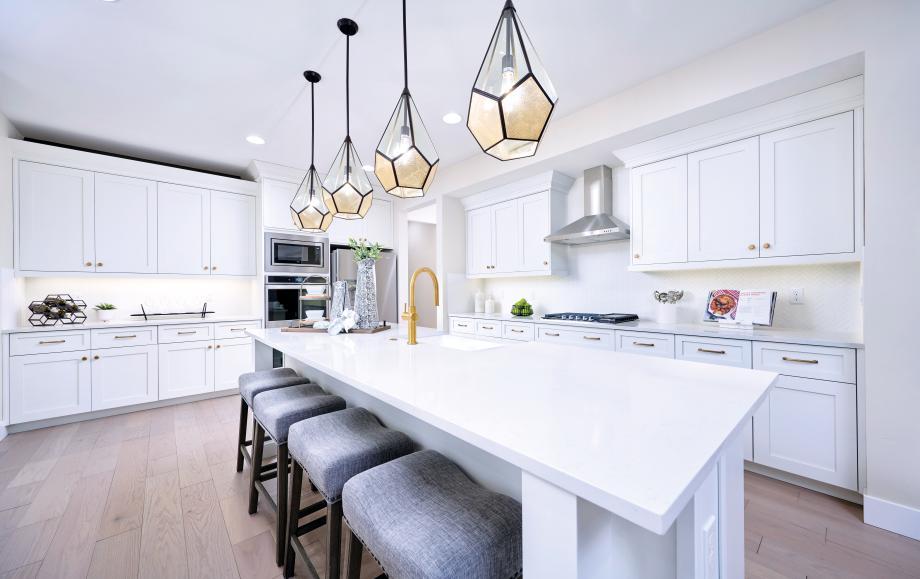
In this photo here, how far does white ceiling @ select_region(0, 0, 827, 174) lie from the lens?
5.99 feet

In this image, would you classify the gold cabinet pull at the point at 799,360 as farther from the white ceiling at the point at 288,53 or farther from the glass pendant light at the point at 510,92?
the glass pendant light at the point at 510,92

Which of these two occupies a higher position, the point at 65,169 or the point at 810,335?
the point at 65,169

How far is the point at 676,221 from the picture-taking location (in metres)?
2.69

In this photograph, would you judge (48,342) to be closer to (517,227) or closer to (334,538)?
(334,538)

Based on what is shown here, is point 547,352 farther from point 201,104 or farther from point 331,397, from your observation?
point 201,104

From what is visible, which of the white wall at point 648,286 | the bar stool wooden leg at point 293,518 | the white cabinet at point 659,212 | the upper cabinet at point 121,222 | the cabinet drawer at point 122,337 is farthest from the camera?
the cabinet drawer at point 122,337

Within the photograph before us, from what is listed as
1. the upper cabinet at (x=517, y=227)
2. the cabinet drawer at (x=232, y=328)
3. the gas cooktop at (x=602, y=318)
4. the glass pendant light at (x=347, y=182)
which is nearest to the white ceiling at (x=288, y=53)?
the glass pendant light at (x=347, y=182)

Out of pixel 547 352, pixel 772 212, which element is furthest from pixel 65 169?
pixel 772 212

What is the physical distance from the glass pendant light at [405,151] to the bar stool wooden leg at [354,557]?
52.7 inches

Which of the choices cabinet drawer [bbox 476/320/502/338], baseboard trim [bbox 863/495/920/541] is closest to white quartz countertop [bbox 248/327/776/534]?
baseboard trim [bbox 863/495/920/541]

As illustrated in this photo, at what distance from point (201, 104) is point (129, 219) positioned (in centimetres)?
167

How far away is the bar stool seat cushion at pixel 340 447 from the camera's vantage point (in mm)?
1178

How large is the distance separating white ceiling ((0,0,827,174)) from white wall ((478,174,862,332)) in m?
1.36

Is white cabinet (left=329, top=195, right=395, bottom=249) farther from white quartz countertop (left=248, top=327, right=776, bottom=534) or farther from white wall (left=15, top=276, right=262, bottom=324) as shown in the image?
white quartz countertop (left=248, top=327, right=776, bottom=534)
